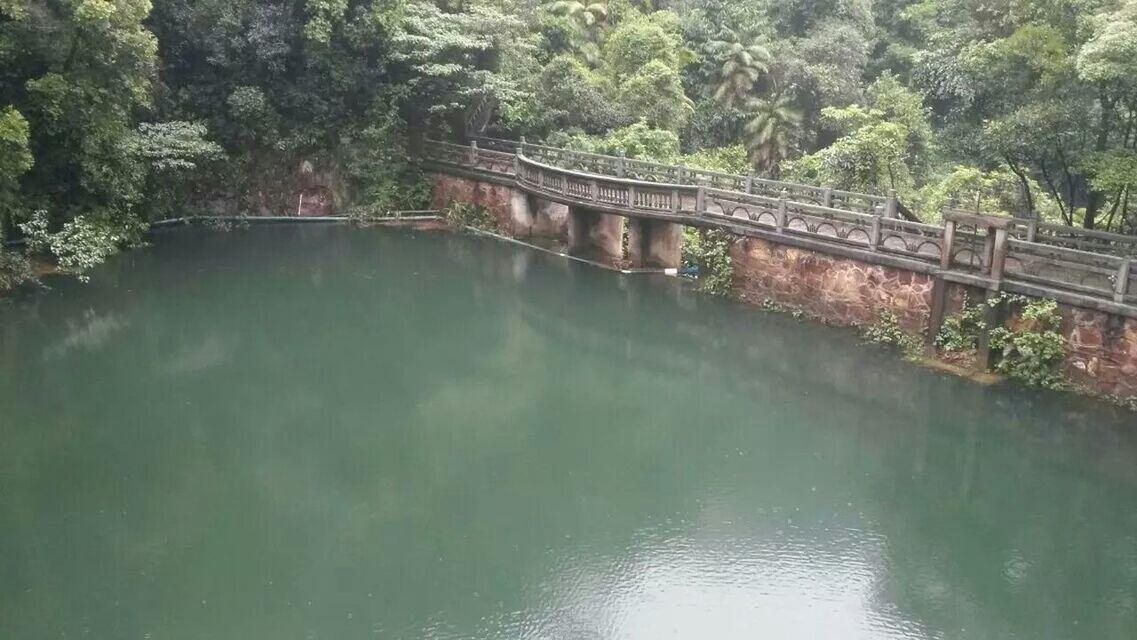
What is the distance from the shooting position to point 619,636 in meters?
8.14

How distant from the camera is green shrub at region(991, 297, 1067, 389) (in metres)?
13.1

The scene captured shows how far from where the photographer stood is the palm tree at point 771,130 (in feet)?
94.2

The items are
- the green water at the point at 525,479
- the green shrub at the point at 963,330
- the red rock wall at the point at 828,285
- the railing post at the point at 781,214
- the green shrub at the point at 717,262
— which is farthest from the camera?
the green shrub at the point at 717,262

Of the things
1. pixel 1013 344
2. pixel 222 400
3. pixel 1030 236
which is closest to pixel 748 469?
pixel 1013 344

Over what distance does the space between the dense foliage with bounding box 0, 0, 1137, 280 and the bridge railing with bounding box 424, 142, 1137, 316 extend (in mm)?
858

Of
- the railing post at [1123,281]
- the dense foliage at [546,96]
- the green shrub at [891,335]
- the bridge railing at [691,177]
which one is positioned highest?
the dense foliage at [546,96]

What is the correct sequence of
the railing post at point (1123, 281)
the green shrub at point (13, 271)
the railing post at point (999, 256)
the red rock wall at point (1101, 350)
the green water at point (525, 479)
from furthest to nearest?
the green shrub at point (13, 271) → the railing post at point (999, 256) → the red rock wall at point (1101, 350) → the railing post at point (1123, 281) → the green water at point (525, 479)

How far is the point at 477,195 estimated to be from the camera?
24188 millimetres

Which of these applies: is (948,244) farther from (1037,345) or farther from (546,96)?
(546,96)

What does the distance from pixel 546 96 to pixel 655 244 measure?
7150 mm

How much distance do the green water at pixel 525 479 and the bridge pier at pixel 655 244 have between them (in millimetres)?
1658

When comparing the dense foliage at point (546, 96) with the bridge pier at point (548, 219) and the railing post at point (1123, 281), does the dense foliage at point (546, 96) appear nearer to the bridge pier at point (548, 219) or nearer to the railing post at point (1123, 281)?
the railing post at point (1123, 281)

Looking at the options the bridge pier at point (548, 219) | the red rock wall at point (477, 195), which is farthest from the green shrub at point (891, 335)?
the red rock wall at point (477, 195)

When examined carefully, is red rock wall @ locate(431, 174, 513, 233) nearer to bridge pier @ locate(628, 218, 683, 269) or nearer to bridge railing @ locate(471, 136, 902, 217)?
bridge railing @ locate(471, 136, 902, 217)
